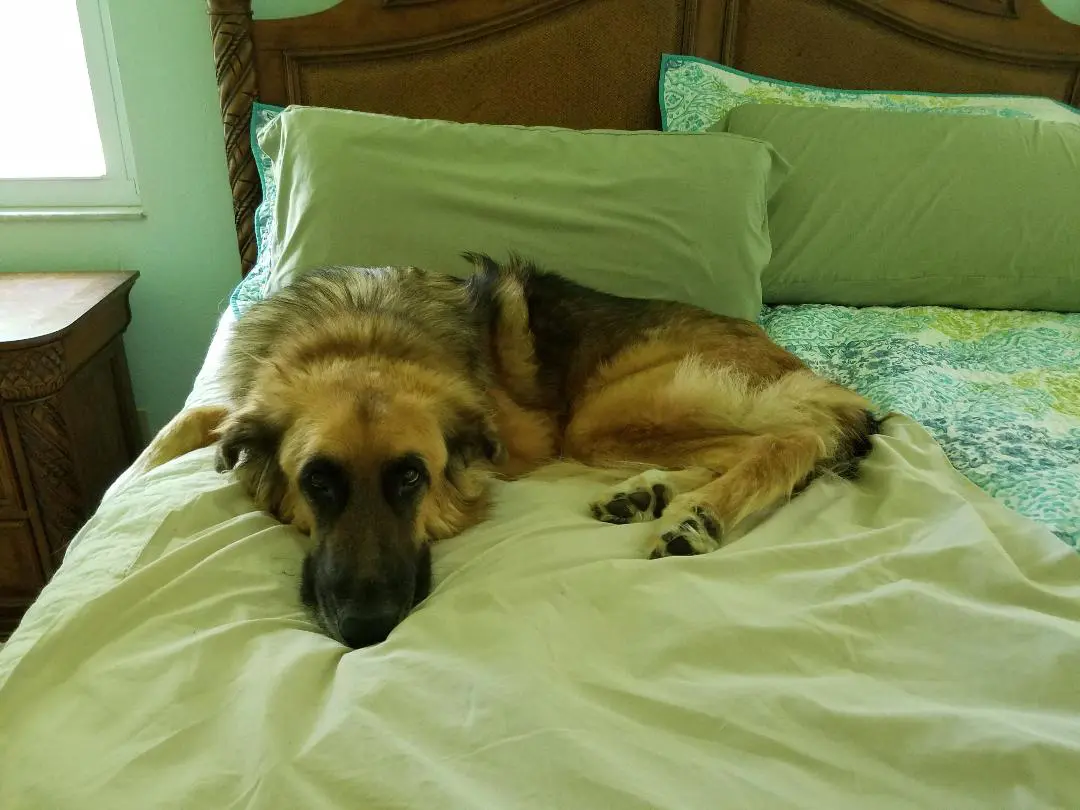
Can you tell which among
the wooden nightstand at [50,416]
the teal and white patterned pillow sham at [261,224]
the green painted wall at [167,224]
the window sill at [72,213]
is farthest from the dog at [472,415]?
the window sill at [72,213]

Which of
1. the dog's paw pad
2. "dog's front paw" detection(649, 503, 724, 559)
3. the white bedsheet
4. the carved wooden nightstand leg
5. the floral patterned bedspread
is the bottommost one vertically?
the carved wooden nightstand leg

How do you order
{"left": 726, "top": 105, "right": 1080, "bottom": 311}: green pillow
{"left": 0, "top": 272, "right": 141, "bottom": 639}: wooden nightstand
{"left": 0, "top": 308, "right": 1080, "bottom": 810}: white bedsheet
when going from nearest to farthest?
{"left": 0, "top": 308, "right": 1080, "bottom": 810}: white bedsheet < {"left": 0, "top": 272, "right": 141, "bottom": 639}: wooden nightstand < {"left": 726, "top": 105, "right": 1080, "bottom": 311}: green pillow

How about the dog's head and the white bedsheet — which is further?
the dog's head

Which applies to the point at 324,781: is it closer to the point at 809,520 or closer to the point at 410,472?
the point at 410,472

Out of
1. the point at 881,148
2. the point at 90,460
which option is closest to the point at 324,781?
the point at 90,460

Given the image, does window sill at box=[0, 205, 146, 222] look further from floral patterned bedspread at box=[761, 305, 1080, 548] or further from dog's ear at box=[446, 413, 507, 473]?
floral patterned bedspread at box=[761, 305, 1080, 548]

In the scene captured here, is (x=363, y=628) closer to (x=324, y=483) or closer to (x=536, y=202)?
(x=324, y=483)

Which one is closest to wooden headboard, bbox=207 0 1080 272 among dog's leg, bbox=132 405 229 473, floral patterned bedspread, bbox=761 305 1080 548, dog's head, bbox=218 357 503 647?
floral patterned bedspread, bbox=761 305 1080 548

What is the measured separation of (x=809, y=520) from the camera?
1.30m

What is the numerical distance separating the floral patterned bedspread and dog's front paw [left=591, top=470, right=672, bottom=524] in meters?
0.58

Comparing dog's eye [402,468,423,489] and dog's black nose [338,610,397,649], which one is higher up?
dog's eye [402,468,423,489]

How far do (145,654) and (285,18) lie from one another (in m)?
2.05

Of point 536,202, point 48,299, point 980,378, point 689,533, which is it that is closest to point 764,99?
point 536,202

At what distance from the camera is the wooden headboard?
2240 mm
